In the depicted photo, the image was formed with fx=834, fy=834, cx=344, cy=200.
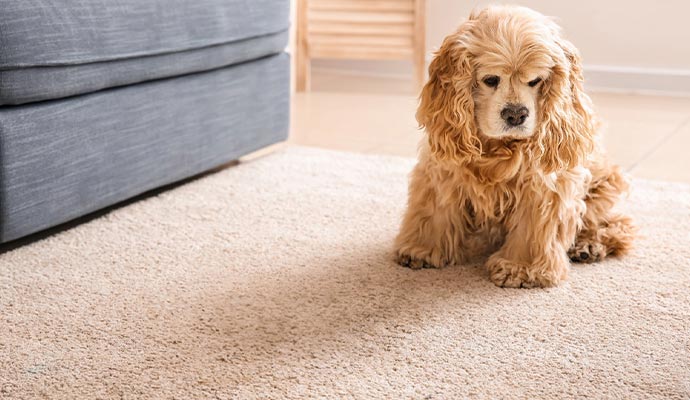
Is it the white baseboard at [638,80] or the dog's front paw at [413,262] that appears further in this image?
the white baseboard at [638,80]

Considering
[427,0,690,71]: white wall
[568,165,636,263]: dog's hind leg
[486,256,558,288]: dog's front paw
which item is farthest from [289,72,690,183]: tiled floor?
[486,256,558,288]: dog's front paw

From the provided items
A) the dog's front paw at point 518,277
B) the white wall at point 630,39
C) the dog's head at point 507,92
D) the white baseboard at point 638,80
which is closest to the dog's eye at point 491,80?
the dog's head at point 507,92

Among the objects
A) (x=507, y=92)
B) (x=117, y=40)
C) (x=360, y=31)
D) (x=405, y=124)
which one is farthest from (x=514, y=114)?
(x=360, y=31)

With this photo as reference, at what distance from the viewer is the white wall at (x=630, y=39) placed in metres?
4.06

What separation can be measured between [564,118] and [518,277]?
0.34 meters

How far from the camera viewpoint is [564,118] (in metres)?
1.67

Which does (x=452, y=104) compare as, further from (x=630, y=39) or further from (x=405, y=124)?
(x=630, y=39)

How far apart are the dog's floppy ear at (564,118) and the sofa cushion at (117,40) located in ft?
3.28

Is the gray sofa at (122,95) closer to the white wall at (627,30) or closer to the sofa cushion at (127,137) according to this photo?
the sofa cushion at (127,137)

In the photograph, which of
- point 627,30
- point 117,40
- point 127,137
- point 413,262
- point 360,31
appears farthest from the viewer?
point 360,31

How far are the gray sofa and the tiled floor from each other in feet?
1.91

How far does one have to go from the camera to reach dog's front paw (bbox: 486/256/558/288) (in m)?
1.73

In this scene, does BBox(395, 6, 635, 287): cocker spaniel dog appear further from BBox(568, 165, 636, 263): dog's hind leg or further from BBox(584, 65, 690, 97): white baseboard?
BBox(584, 65, 690, 97): white baseboard

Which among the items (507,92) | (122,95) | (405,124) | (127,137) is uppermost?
(507,92)
